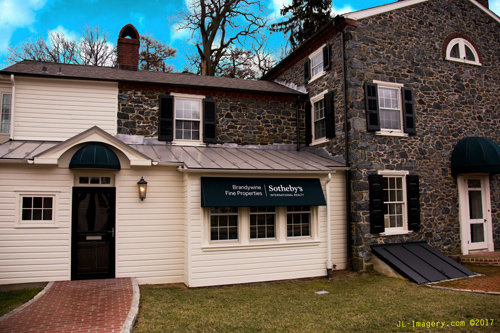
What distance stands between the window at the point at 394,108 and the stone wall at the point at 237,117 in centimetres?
290

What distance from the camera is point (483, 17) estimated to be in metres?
12.9

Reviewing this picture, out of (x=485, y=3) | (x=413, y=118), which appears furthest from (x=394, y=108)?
(x=485, y=3)

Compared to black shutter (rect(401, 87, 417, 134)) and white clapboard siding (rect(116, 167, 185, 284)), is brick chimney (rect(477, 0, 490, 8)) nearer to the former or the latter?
black shutter (rect(401, 87, 417, 134))

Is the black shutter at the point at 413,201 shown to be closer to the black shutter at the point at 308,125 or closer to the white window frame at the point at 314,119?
the white window frame at the point at 314,119

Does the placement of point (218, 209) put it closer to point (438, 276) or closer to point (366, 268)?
point (366, 268)

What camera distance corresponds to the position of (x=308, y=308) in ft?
23.3

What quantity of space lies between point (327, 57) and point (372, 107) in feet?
7.32

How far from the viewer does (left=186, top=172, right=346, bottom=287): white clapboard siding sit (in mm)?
9023

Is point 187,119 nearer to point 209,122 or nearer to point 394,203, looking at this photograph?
point 209,122

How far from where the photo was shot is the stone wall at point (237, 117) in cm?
1110

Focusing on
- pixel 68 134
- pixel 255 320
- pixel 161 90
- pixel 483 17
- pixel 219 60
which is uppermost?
pixel 219 60

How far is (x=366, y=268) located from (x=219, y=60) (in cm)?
1645

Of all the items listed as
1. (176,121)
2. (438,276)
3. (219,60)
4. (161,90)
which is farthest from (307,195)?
(219,60)

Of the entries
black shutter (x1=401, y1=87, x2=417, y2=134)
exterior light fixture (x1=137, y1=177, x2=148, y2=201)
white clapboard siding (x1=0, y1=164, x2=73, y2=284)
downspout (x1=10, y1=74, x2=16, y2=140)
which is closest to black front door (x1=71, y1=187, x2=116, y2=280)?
white clapboard siding (x1=0, y1=164, x2=73, y2=284)
